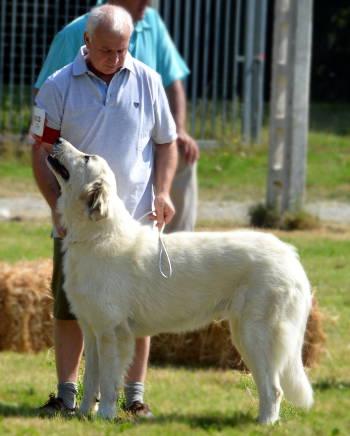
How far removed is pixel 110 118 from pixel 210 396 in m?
2.23

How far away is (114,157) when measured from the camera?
651cm

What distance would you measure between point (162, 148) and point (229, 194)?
9.60m

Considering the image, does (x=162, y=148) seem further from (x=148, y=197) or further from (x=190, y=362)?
(x=190, y=362)

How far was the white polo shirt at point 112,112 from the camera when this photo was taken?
253 inches

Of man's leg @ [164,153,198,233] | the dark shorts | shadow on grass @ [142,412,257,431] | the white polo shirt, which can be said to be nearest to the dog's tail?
shadow on grass @ [142,412,257,431]

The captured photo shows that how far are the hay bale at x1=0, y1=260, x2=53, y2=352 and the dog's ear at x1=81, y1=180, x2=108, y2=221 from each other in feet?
10.1

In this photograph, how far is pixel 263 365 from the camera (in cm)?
635

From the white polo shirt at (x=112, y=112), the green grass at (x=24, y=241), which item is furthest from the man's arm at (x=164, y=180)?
the green grass at (x=24, y=241)

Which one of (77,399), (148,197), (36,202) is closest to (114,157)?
(148,197)

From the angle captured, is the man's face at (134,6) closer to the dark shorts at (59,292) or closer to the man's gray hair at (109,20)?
the man's gray hair at (109,20)

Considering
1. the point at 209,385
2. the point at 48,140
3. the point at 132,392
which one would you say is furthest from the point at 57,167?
the point at 209,385

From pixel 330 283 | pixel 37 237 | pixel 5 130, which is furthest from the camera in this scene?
pixel 5 130

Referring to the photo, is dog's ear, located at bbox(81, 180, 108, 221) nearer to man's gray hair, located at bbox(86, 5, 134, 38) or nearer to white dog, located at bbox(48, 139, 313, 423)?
white dog, located at bbox(48, 139, 313, 423)

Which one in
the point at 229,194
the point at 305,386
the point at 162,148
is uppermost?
the point at 162,148
